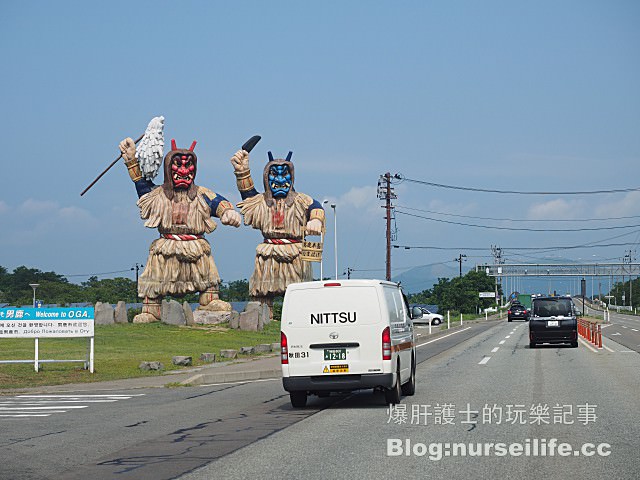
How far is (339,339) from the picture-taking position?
48.6 feet

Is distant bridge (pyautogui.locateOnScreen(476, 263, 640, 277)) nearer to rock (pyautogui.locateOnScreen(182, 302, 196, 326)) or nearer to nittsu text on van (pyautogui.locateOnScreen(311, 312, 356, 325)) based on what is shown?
rock (pyautogui.locateOnScreen(182, 302, 196, 326))

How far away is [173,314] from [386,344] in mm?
28126

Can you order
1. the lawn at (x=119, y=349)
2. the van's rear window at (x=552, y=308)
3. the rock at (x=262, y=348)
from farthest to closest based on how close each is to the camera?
the van's rear window at (x=552, y=308), the rock at (x=262, y=348), the lawn at (x=119, y=349)

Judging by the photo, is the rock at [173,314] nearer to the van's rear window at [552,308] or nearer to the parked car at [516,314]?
the van's rear window at [552,308]

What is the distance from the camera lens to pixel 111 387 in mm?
20250

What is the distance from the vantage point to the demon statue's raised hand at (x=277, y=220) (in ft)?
150

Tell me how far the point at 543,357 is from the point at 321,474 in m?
19.8

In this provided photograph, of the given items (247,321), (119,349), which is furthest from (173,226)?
(119,349)

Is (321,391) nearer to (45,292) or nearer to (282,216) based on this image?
(282,216)

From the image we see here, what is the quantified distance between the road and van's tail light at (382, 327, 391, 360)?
865 millimetres

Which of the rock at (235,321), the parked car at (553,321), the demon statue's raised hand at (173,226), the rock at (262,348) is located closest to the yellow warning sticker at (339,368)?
the rock at (262,348)

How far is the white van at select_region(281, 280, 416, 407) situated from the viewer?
1473cm

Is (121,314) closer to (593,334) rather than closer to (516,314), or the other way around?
(593,334)

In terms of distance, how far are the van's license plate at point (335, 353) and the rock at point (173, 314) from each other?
27.5 meters
